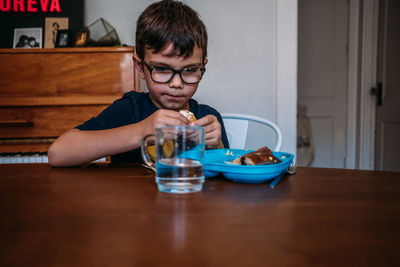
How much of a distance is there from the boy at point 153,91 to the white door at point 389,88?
258 cm

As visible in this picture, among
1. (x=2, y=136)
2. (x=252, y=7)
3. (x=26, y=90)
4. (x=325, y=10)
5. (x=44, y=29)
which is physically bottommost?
(x=2, y=136)

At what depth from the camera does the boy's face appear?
4.09 feet

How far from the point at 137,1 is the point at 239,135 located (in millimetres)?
1560

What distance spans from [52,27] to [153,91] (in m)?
1.67

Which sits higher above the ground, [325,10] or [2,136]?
[325,10]

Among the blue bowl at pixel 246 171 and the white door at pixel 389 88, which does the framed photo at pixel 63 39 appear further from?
the white door at pixel 389 88

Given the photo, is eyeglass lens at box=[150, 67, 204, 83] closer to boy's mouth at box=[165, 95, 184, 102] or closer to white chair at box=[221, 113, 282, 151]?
boy's mouth at box=[165, 95, 184, 102]

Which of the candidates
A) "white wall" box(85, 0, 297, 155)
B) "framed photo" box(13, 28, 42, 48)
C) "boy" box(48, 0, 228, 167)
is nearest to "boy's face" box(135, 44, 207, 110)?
"boy" box(48, 0, 228, 167)

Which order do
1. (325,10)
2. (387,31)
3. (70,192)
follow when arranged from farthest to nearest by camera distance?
1. (325,10)
2. (387,31)
3. (70,192)

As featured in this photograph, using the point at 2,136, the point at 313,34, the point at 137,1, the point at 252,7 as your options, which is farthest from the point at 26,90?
the point at 313,34

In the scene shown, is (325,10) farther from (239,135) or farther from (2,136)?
(2,136)

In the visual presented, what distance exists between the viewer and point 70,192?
0.70 metres

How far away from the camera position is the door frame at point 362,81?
3674 millimetres

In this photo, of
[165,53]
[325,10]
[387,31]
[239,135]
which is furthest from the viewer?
[325,10]
